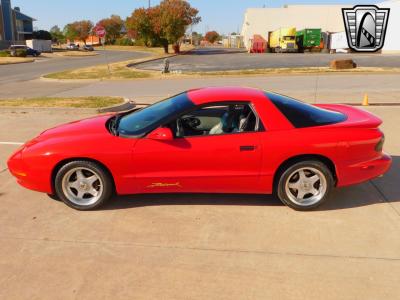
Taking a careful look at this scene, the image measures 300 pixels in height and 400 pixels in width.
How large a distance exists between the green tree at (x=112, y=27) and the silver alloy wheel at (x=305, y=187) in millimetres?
112332

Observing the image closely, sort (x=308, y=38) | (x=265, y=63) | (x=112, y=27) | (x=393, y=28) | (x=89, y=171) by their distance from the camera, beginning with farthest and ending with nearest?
(x=112, y=27), (x=308, y=38), (x=393, y=28), (x=265, y=63), (x=89, y=171)

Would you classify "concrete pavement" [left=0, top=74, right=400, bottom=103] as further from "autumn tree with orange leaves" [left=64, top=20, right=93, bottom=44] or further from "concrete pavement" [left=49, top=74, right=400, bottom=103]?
"autumn tree with orange leaves" [left=64, top=20, right=93, bottom=44]

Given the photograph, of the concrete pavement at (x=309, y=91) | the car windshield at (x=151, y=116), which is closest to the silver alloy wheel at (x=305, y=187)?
the car windshield at (x=151, y=116)

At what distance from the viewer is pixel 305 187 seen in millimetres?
4234

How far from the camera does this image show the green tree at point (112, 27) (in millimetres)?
108438

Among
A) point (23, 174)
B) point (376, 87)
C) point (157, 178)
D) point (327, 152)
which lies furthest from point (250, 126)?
point (376, 87)

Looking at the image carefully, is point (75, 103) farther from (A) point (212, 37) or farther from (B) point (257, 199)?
(A) point (212, 37)

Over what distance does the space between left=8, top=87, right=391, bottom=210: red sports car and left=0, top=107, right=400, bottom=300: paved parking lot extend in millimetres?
272

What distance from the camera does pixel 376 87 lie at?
49.5 ft

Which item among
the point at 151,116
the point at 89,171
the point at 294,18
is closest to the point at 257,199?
the point at 151,116

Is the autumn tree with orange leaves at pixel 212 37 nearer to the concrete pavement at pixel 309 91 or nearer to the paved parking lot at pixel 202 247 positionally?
the concrete pavement at pixel 309 91

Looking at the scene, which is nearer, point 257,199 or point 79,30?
point 257,199

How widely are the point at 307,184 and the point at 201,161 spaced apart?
3.90ft

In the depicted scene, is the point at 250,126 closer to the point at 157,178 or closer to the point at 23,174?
the point at 157,178
